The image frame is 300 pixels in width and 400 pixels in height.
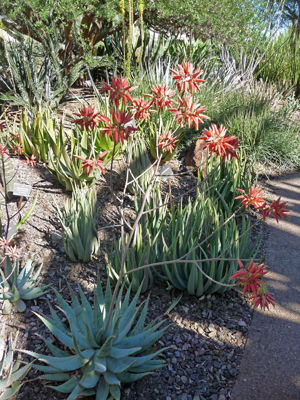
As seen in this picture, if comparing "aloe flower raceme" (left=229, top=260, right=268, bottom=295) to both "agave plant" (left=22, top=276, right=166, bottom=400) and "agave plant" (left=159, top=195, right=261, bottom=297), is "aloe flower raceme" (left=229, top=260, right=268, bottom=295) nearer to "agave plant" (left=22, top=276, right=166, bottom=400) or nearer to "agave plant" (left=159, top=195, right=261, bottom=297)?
"agave plant" (left=22, top=276, right=166, bottom=400)

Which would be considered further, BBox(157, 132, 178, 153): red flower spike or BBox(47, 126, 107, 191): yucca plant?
BBox(47, 126, 107, 191): yucca plant

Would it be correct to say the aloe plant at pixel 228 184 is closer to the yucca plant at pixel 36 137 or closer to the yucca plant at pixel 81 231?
the yucca plant at pixel 81 231

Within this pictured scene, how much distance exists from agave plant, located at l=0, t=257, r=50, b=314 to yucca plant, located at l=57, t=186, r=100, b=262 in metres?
0.37

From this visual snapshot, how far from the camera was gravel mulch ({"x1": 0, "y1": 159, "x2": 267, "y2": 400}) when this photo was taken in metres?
1.79

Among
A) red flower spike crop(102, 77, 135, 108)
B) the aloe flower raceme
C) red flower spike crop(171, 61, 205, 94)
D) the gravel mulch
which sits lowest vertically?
the gravel mulch

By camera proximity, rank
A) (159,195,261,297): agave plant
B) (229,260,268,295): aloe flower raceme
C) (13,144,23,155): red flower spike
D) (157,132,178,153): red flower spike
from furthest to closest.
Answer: (13,144,23,155): red flower spike < (159,195,261,297): agave plant < (157,132,178,153): red flower spike < (229,260,268,295): aloe flower raceme

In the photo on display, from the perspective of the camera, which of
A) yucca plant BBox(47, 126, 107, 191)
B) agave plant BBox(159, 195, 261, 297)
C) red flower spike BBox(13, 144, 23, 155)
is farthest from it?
red flower spike BBox(13, 144, 23, 155)

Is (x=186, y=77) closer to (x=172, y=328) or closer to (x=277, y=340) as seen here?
(x=172, y=328)

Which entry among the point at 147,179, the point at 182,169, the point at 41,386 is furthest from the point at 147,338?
the point at 182,169

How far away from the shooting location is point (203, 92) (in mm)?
5598

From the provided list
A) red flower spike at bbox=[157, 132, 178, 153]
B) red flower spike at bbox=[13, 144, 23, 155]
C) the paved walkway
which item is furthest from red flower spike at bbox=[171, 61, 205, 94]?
red flower spike at bbox=[13, 144, 23, 155]

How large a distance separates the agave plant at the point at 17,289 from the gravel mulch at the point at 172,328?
7 centimetres

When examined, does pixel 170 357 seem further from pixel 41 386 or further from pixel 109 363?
pixel 41 386

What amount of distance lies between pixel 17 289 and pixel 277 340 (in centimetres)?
175
